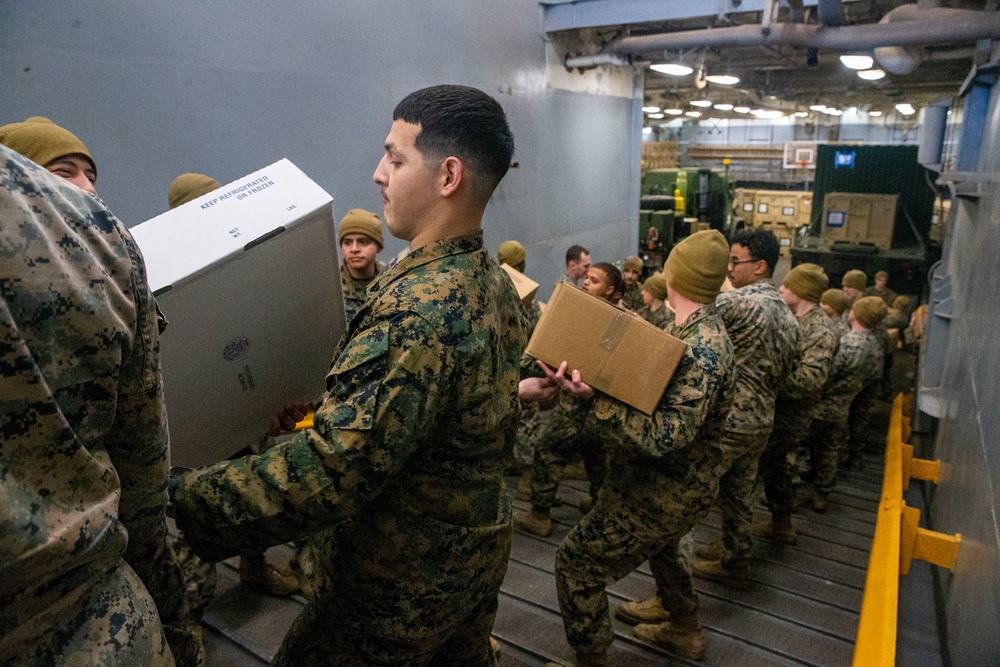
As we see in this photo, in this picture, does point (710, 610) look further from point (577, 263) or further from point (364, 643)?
point (577, 263)

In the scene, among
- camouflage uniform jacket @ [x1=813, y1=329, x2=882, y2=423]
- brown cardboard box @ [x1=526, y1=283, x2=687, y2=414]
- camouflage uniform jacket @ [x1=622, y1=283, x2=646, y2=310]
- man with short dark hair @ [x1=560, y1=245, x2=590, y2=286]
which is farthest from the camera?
camouflage uniform jacket @ [x1=622, y1=283, x2=646, y2=310]

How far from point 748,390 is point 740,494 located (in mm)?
518

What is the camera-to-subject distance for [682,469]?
241cm

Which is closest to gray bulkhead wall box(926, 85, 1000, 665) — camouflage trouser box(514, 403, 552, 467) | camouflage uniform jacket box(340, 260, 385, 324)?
Answer: camouflage trouser box(514, 403, 552, 467)

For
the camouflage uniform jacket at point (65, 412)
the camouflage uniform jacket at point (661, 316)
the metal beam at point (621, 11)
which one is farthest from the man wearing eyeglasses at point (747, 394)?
the metal beam at point (621, 11)

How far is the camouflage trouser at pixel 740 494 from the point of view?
324 centimetres

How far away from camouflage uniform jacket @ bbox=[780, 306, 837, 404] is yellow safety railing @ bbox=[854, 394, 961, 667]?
518mm

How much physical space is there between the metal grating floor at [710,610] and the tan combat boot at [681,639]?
0.04 metres

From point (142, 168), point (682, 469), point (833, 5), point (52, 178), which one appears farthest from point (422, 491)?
point (833, 5)

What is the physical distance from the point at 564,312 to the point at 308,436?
3.56ft

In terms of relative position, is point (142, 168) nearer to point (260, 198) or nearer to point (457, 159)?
point (260, 198)

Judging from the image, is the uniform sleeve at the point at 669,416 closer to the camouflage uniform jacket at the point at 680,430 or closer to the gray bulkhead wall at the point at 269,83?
the camouflage uniform jacket at the point at 680,430

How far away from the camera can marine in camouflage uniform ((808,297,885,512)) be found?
4.48m

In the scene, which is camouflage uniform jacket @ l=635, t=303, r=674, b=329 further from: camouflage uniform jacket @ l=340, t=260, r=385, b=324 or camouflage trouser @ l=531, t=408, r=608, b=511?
camouflage uniform jacket @ l=340, t=260, r=385, b=324
